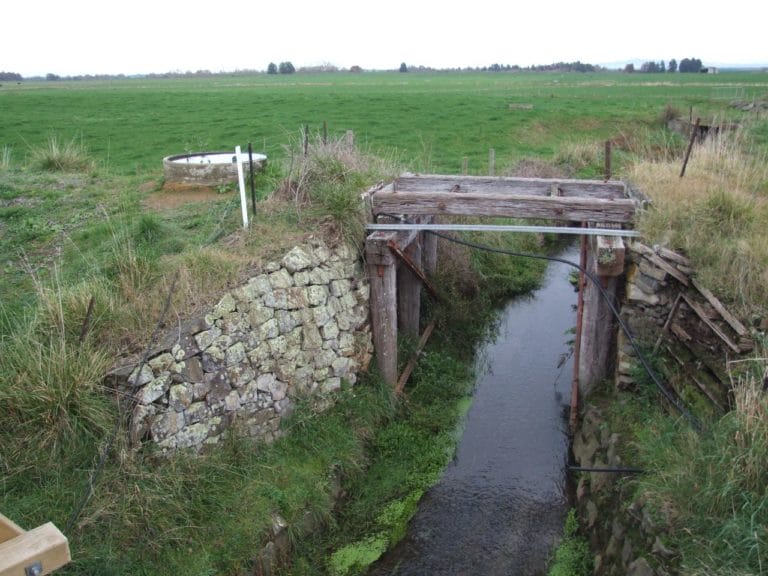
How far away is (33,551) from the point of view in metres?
2.40

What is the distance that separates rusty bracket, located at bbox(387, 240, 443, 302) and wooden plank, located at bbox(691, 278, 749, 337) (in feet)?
12.3

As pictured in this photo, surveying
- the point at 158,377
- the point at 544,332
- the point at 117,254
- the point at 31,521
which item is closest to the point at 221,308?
the point at 158,377

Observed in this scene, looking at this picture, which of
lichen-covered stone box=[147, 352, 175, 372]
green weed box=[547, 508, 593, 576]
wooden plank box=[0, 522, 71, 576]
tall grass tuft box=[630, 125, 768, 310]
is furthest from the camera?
tall grass tuft box=[630, 125, 768, 310]

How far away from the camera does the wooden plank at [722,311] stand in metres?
6.58

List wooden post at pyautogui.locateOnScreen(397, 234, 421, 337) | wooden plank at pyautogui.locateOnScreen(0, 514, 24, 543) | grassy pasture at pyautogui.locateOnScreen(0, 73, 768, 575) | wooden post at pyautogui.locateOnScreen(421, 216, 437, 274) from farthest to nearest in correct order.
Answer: wooden post at pyautogui.locateOnScreen(421, 216, 437, 274), wooden post at pyautogui.locateOnScreen(397, 234, 421, 337), grassy pasture at pyautogui.locateOnScreen(0, 73, 768, 575), wooden plank at pyautogui.locateOnScreen(0, 514, 24, 543)

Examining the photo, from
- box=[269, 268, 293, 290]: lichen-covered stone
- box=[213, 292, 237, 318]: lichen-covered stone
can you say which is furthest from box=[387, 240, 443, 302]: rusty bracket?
box=[213, 292, 237, 318]: lichen-covered stone

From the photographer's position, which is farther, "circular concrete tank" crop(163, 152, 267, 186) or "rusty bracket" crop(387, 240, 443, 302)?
"circular concrete tank" crop(163, 152, 267, 186)

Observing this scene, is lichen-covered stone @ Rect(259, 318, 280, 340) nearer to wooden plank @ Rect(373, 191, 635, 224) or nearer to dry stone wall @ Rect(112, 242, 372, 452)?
dry stone wall @ Rect(112, 242, 372, 452)

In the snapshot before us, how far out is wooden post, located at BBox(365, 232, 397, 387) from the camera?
898 centimetres

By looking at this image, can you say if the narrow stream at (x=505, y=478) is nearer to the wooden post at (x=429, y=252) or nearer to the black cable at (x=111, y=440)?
the wooden post at (x=429, y=252)

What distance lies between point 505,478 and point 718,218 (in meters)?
4.31

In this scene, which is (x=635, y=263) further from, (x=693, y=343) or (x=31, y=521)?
(x=31, y=521)

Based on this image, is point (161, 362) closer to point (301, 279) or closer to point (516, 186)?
point (301, 279)

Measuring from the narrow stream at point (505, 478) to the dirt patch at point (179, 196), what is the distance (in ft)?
19.2
